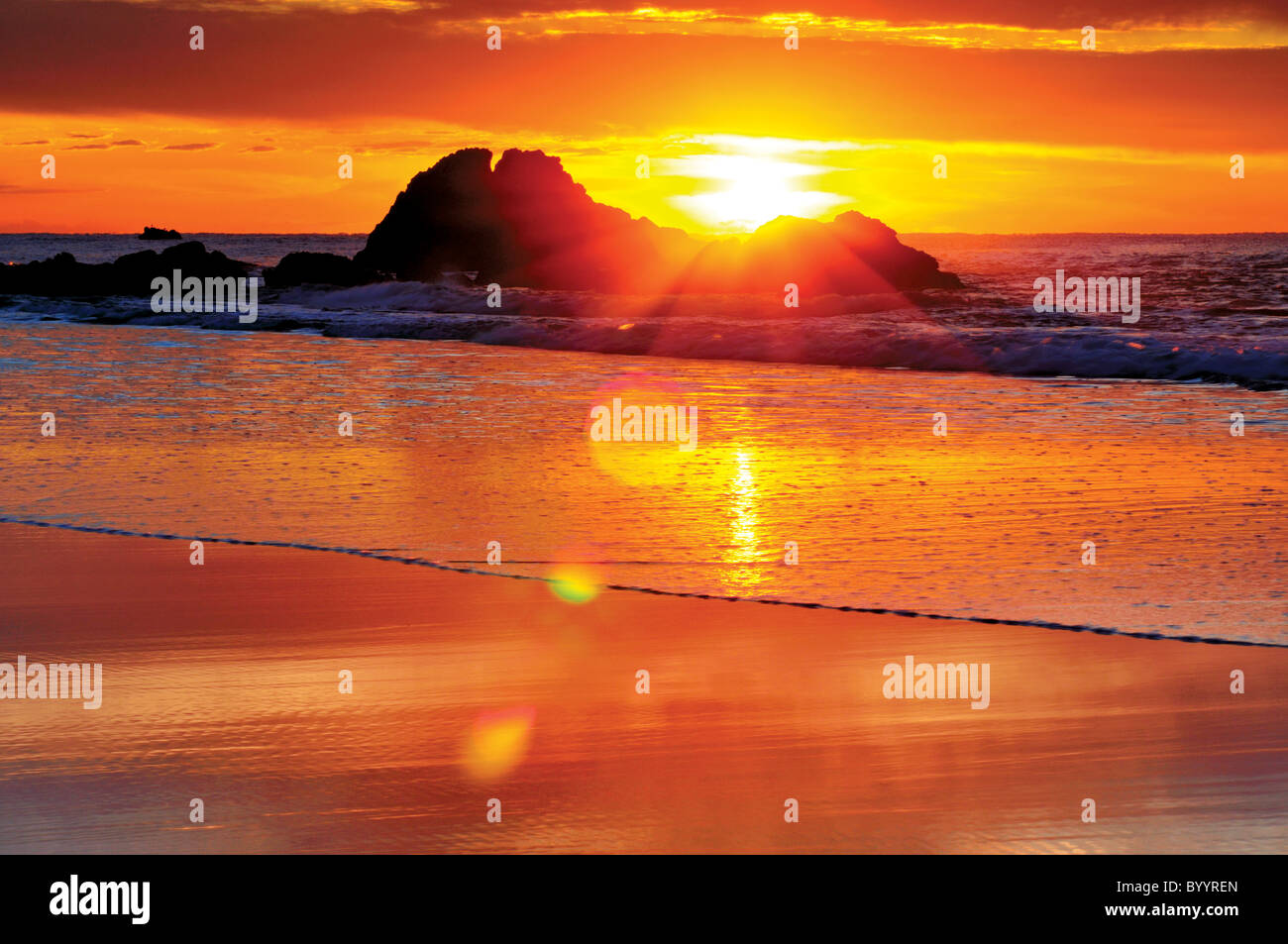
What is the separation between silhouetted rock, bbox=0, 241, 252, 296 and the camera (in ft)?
173

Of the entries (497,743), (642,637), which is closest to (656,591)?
(642,637)

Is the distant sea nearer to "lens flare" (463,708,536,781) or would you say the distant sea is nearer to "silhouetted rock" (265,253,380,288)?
"silhouetted rock" (265,253,380,288)

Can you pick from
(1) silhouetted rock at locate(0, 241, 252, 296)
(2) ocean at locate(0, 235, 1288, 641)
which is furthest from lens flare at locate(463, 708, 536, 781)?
(1) silhouetted rock at locate(0, 241, 252, 296)

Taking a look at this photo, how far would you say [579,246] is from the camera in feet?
220

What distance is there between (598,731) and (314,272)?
52.6 metres

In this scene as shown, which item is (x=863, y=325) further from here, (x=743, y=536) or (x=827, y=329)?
(x=743, y=536)

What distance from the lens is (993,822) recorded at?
4203 mm

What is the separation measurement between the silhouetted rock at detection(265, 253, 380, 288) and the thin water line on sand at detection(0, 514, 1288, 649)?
4645 cm

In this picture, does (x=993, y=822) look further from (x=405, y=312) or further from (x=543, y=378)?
(x=405, y=312)

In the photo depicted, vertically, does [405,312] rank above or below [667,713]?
above

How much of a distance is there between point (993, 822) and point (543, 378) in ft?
54.4

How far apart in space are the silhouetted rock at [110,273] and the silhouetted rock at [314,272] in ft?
6.19
